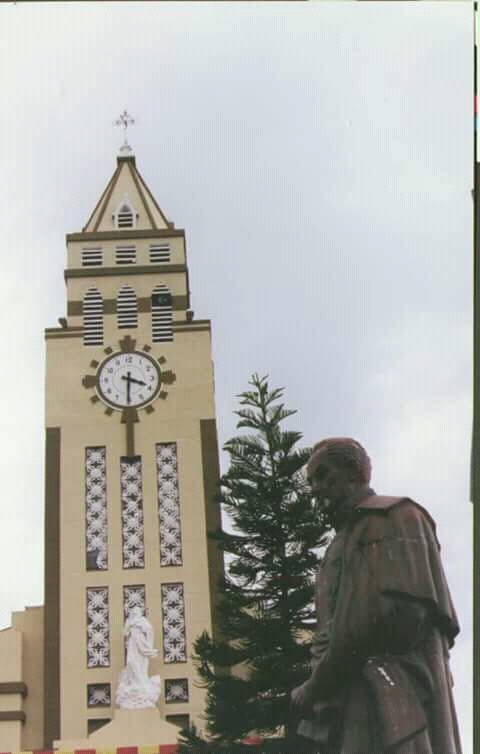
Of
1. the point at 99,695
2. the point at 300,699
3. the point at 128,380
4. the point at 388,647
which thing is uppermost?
the point at 128,380

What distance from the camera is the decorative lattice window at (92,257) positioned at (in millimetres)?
31438

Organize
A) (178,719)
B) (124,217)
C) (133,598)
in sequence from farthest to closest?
(124,217) → (133,598) → (178,719)

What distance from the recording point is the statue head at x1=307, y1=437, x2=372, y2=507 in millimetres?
4355

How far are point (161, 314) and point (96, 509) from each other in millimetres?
4959

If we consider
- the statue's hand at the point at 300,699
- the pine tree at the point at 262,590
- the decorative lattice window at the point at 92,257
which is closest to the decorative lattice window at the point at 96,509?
the decorative lattice window at the point at 92,257

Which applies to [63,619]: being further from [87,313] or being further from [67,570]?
[87,313]

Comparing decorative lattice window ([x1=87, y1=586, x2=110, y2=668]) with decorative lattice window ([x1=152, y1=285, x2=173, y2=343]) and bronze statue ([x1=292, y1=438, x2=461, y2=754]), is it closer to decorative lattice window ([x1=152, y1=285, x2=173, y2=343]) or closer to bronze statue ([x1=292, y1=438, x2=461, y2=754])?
decorative lattice window ([x1=152, y1=285, x2=173, y2=343])

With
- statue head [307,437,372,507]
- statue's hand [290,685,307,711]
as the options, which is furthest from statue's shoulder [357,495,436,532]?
Result: statue's hand [290,685,307,711]

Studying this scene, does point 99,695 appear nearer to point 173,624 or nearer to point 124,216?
point 173,624

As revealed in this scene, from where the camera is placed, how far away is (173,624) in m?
26.9

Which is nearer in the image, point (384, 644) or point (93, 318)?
point (384, 644)

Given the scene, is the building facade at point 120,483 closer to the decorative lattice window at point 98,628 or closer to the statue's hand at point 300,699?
the decorative lattice window at point 98,628

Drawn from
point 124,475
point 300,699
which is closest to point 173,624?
point 124,475

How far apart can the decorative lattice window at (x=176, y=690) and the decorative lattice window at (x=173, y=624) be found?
0.40 metres
